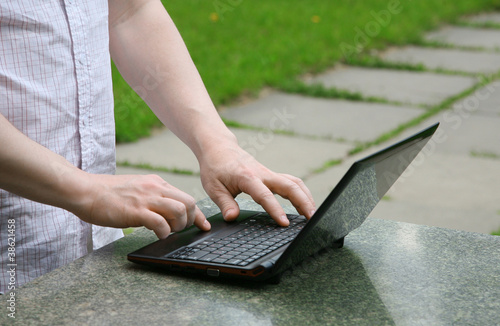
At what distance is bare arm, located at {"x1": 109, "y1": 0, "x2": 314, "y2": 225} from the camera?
1.44 metres

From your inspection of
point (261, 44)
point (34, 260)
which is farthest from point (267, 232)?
point (261, 44)

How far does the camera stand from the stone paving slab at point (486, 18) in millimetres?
8547

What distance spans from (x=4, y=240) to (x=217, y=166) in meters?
0.43

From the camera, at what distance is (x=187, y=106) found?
5.18ft

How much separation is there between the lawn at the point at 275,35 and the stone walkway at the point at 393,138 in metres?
0.24

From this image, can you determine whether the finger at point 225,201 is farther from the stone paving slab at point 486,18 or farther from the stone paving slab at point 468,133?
the stone paving slab at point 486,18

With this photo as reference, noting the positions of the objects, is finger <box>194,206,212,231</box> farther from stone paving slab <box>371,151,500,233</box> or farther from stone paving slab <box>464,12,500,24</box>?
stone paving slab <box>464,12,500,24</box>

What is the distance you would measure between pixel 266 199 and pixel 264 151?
3.05m

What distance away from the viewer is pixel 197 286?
1.15 meters

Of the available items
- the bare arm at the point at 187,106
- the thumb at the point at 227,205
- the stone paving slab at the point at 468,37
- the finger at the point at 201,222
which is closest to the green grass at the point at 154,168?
the bare arm at the point at 187,106

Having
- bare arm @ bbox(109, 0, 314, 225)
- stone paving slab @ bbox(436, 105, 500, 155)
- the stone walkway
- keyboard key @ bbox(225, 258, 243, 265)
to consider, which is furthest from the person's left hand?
stone paving slab @ bbox(436, 105, 500, 155)

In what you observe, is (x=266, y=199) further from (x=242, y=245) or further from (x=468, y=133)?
(x=468, y=133)

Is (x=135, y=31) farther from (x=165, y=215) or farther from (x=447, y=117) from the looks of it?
(x=447, y=117)

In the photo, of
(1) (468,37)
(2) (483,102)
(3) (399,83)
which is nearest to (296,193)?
(2) (483,102)
